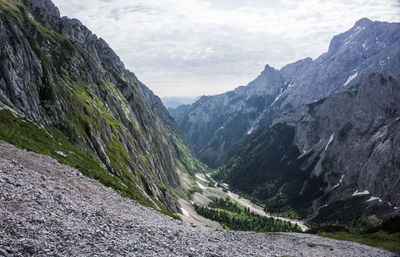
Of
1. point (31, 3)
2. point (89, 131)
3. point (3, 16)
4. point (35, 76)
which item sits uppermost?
point (31, 3)

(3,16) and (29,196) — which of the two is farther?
(3,16)

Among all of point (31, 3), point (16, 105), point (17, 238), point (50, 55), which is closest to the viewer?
point (17, 238)

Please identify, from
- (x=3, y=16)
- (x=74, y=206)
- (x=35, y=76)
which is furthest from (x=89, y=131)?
(x=74, y=206)

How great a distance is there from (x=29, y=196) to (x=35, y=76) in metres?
73.5

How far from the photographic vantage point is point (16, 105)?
6656 cm

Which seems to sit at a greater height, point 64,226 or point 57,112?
point 57,112

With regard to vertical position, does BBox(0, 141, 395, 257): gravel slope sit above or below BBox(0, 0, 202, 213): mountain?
below

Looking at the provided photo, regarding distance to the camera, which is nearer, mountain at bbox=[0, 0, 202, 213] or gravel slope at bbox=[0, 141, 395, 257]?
gravel slope at bbox=[0, 141, 395, 257]

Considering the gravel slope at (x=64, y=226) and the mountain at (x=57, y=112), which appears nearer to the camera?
the gravel slope at (x=64, y=226)

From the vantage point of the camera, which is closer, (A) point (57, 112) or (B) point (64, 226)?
(B) point (64, 226)

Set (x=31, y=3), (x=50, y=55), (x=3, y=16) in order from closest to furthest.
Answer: (x=3, y=16)
(x=50, y=55)
(x=31, y=3)

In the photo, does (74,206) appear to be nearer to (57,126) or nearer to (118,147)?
(57,126)

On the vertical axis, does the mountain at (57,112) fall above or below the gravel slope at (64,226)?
above

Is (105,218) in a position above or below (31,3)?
below
